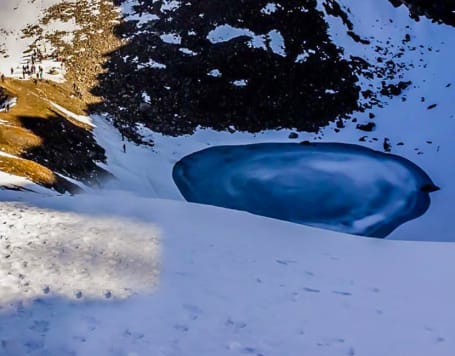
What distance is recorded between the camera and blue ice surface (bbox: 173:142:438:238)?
125 feet

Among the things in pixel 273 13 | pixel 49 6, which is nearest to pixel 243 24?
pixel 273 13

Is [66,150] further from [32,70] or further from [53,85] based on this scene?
[32,70]

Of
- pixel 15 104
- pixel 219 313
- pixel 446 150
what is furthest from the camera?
pixel 446 150

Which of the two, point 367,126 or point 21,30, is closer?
point 367,126

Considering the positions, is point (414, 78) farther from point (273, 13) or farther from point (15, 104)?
point (15, 104)

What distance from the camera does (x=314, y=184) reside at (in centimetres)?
4256

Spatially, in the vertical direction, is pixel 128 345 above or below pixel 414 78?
below

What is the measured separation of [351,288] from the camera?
10.1 m

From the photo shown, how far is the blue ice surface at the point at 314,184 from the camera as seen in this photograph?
38031mm

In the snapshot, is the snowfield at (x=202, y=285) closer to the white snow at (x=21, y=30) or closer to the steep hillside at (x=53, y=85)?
the steep hillside at (x=53, y=85)

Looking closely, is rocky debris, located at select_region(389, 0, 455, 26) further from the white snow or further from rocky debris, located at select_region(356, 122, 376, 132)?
the white snow

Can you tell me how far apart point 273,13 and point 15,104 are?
40607mm

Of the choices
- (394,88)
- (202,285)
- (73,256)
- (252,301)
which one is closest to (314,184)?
(394,88)

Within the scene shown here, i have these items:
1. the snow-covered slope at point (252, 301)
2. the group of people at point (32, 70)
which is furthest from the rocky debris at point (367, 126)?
→ the snow-covered slope at point (252, 301)
